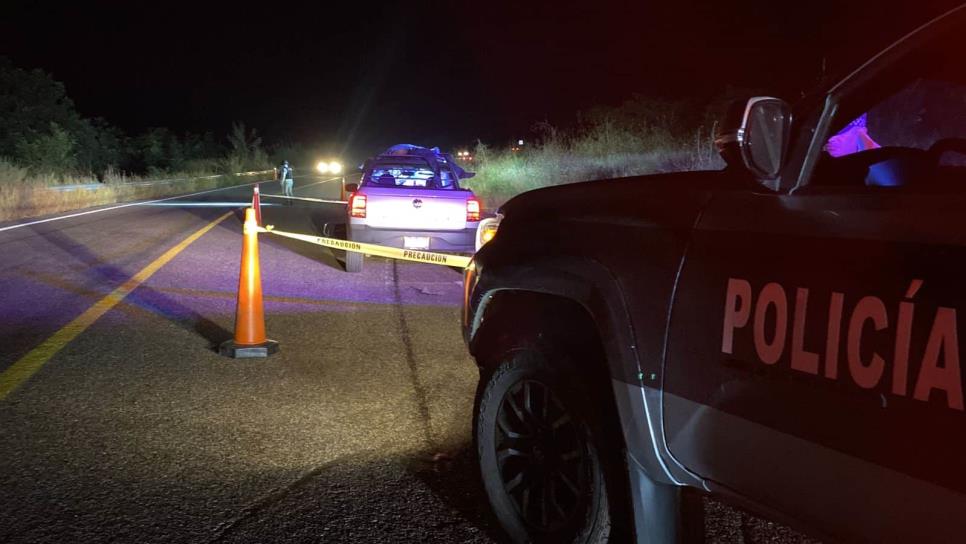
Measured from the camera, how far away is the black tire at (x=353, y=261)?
10414mm

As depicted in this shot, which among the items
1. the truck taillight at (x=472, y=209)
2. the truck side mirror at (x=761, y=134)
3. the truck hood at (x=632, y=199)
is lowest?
the truck taillight at (x=472, y=209)

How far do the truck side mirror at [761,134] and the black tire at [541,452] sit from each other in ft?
3.41

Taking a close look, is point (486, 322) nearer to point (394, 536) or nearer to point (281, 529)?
point (394, 536)

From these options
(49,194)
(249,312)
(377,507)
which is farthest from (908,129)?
(49,194)

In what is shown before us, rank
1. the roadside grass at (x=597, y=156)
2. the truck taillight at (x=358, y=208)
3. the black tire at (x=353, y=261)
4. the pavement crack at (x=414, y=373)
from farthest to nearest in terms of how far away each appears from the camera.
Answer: the roadside grass at (x=597, y=156) < the black tire at (x=353, y=261) < the truck taillight at (x=358, y=208) < the pavement crack at (x=414, y=373)

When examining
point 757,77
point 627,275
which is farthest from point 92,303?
point 757,77

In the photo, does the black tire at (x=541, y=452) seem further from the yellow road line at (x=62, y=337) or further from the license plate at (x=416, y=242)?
the license plate at (x=416, y=242)

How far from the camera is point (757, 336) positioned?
2.14 meters

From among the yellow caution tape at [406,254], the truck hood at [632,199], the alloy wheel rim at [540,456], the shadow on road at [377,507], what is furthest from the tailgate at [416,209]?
the alloy wheel rim at [540,456]

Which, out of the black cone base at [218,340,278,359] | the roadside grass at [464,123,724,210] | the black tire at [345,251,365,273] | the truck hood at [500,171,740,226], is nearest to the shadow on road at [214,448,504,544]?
the truck hood at [500,171,740,226]

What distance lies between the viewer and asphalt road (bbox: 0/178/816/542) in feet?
11.3

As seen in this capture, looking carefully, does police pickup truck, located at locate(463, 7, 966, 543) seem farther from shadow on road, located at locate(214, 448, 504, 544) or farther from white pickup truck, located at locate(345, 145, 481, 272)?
white pickup truck, located at locate(345, 145, 481, 272)

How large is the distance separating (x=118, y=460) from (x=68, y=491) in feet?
1.27

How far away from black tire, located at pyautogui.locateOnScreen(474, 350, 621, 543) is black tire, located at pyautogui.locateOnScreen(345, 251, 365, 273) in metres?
7.19
